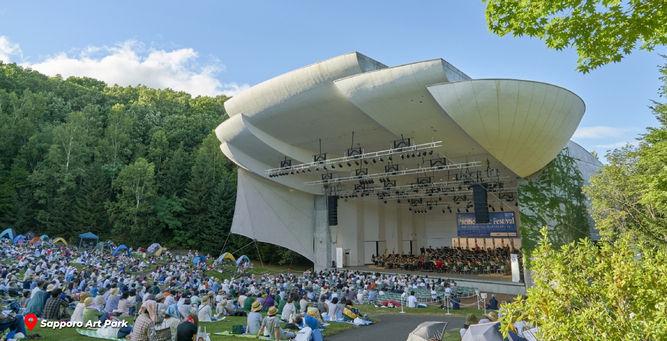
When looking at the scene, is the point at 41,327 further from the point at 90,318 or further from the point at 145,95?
the point at 145,95

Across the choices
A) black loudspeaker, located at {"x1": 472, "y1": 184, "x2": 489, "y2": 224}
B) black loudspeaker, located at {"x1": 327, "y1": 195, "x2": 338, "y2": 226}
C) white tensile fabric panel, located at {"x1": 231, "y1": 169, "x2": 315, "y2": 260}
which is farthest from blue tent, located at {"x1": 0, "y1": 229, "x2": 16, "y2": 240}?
black loudspeaker, located at {"x1": 472, "y1": 184, "x2": 489, "y2": 224}

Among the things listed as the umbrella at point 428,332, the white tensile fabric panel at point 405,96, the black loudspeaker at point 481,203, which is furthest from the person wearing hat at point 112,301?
the black loudspeaker at point 481,203

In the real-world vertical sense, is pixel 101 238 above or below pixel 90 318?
above

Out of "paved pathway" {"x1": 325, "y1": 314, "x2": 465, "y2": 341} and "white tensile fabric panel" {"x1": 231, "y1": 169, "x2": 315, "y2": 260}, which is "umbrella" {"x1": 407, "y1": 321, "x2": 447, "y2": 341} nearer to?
"paved pathway" {"x1": 325, "y1": 314, "x2": 465, "y2": 341}

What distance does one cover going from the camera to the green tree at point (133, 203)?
31955 mm

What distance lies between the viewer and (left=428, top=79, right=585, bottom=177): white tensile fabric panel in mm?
13484

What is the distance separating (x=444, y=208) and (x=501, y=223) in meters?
9.33

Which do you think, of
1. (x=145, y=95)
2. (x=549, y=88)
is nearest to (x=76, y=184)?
(x=145, y=95)

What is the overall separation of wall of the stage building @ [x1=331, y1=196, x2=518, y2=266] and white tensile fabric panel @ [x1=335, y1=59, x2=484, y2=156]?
493 inches

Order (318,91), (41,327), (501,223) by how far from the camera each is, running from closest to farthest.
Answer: (41,327) < (318,91) < (501,223)

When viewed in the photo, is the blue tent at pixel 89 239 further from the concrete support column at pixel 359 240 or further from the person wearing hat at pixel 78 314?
the person wearing hat at pixel 78 314

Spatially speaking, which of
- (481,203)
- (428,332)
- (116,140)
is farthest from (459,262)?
(116,140)

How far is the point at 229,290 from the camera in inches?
529

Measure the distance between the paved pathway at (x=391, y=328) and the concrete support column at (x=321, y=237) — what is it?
16.0 m
